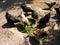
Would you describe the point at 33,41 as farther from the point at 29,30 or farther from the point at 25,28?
the point at 25,28

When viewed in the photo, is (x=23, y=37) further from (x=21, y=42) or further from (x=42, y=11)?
(x=42, y=11)

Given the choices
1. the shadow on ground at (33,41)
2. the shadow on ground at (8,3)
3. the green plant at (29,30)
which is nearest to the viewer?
the shadow on ground at (33,41)

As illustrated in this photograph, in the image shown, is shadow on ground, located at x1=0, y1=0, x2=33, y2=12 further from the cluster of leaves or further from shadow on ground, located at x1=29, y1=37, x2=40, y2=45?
shadow on ground, located at x1=29, y1=37, x2=40, y2=45

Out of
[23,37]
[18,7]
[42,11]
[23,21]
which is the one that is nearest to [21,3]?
[18,7]

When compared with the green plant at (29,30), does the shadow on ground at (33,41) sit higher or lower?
lower

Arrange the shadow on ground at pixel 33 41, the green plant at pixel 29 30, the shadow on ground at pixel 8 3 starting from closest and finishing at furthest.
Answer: the shadow on ground at pixel 33 41 < the green plant at pixel 29 30 < the shadow on ground at pixel 8 3

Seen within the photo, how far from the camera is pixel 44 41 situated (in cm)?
779

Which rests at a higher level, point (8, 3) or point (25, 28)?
point (8, 3)

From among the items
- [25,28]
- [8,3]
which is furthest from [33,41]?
[8,3]

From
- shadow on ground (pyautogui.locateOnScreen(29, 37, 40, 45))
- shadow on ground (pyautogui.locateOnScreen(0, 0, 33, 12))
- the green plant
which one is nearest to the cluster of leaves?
the green plant

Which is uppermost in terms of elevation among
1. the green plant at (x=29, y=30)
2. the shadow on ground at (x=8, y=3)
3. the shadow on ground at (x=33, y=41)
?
the shadow on ground at (x=8, y=3)

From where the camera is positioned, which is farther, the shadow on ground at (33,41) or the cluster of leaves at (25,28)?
the cluster of leaves at (25,28)

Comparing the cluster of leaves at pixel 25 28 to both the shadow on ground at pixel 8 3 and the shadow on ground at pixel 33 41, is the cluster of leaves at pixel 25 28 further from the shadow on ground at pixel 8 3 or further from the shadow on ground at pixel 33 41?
the shadow on ground at pixel 8 3

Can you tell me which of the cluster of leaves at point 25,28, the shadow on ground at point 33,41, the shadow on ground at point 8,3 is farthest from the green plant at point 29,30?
the shadow on ground at point 8,3
